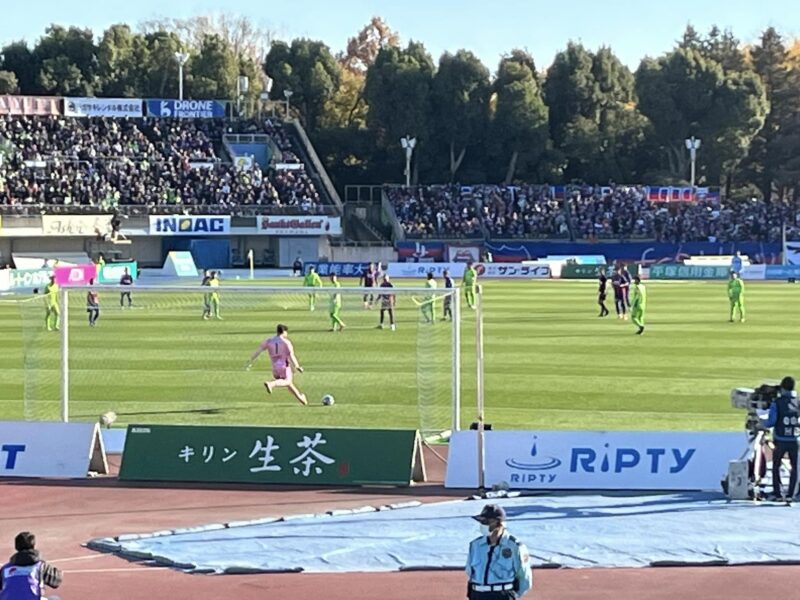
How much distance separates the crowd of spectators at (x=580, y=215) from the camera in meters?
81.6

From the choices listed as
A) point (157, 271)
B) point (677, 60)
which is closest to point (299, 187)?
point (157, 271)

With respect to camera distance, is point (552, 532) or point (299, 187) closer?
point (552, 532)

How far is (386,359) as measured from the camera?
98.0 ft

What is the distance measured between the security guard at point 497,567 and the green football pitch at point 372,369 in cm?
1236

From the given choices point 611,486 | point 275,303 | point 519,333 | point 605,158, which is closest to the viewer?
Answer: point 611,486

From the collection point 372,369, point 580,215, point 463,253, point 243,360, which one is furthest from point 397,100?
point 243,360

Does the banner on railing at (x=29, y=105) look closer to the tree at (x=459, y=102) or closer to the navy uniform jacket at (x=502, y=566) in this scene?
the tree at (x=459, y=102)

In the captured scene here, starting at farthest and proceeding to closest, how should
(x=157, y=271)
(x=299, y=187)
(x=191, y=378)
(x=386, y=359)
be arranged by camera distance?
(x=299, y=187), (x=157, y=271), (x=386, y=359), (x=191, y=378)

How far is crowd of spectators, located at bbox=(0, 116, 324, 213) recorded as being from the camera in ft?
247

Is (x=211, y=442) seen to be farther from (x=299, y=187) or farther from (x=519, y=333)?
(x=299, y=187)

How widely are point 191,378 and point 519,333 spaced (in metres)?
12.6

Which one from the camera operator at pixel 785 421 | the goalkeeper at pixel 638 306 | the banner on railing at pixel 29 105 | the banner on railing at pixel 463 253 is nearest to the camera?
the camera operator at pixel 785 421

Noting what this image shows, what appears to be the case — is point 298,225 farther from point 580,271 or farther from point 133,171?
point 580,271

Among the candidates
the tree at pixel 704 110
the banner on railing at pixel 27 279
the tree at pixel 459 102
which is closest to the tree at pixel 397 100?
the tree at pixel 459 102
